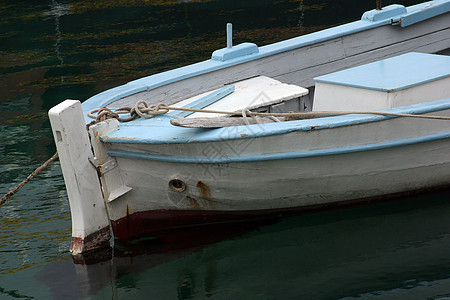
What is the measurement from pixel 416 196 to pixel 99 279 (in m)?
2.79

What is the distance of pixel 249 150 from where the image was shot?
4.95 meters

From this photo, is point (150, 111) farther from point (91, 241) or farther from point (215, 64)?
point (215, 64)

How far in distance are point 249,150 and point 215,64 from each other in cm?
173

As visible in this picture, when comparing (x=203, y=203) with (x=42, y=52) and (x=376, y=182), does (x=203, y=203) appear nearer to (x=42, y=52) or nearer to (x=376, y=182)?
(x=376, y=182)

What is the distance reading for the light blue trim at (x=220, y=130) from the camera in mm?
4852

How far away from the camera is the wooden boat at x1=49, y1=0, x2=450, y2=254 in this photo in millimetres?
4938

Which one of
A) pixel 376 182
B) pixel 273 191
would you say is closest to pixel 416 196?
pixel 376 182

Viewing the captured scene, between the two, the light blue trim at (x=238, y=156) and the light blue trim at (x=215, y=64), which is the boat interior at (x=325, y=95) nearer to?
the light blue trim at (x=215, y=64)

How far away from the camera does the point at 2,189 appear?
6.81 metres

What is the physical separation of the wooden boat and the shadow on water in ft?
0.59

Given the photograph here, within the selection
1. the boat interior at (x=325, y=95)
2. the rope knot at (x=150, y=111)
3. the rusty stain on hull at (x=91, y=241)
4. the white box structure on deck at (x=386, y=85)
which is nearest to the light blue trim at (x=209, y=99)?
the boat interior at (x=325, y=95)

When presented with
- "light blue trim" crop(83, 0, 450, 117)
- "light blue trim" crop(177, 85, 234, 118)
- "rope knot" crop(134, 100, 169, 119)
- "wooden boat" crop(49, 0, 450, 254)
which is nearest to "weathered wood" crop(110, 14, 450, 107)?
"light blue trim" crop(83, 0, 450, 117)

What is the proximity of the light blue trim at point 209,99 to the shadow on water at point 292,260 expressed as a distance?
39.1 inches

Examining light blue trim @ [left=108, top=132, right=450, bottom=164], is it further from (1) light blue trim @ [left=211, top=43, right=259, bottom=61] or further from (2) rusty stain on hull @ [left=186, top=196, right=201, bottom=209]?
(1) light blue trim @ [left=211, top=43, right=259, bottom=61]
